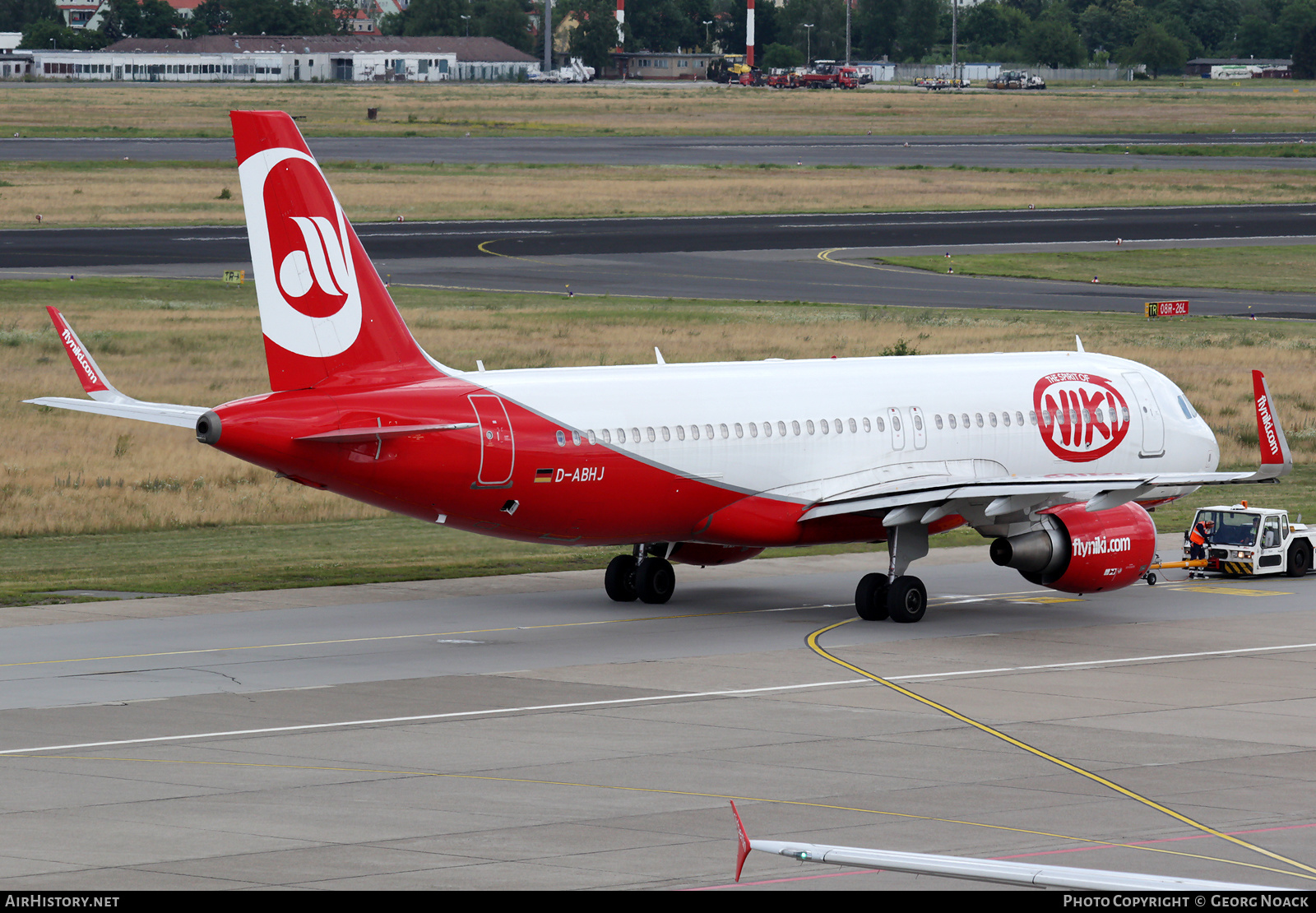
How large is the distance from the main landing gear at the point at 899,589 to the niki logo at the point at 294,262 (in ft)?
33.8

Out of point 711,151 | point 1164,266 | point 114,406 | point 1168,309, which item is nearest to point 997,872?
point 114,406

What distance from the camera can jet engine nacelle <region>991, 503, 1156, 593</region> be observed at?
3356 cm

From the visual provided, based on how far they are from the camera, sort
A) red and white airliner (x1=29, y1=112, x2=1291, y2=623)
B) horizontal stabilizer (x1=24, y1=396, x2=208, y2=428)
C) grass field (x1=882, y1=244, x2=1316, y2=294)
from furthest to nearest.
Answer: grass field (x1=882, y1=244, x2=1316, y2=294) → horizontal stabilizer (x1=24, y1=396, x2=208, y2=428) → red and white airliner (x1=29, y1=112, x2=1291, y2=623)

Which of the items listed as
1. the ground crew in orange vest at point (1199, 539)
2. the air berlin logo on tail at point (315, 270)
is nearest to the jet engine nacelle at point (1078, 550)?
the ground crew in orange vest at point (1199, 539)

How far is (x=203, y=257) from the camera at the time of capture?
318ft

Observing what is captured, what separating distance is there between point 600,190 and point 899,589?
101 metres

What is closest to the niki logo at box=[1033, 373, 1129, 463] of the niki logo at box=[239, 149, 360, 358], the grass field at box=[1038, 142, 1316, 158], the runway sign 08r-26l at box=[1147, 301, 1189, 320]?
the niki logo at box=[239, 149, 360, 358]

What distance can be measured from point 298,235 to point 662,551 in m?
9.73

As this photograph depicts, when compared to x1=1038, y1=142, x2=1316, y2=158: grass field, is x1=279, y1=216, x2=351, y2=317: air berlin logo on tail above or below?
below

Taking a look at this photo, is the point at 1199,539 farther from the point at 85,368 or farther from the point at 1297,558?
the point at 85,368

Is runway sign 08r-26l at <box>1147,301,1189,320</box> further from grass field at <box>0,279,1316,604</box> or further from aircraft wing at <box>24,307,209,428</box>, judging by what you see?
aircraft wing at <box>24,307,209,428</box>

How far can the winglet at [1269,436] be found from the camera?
108ft

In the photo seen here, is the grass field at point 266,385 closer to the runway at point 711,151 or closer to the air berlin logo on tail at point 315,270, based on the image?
the air berlin logo on tail at point 315,270

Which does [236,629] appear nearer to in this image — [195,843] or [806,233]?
[195,843]
